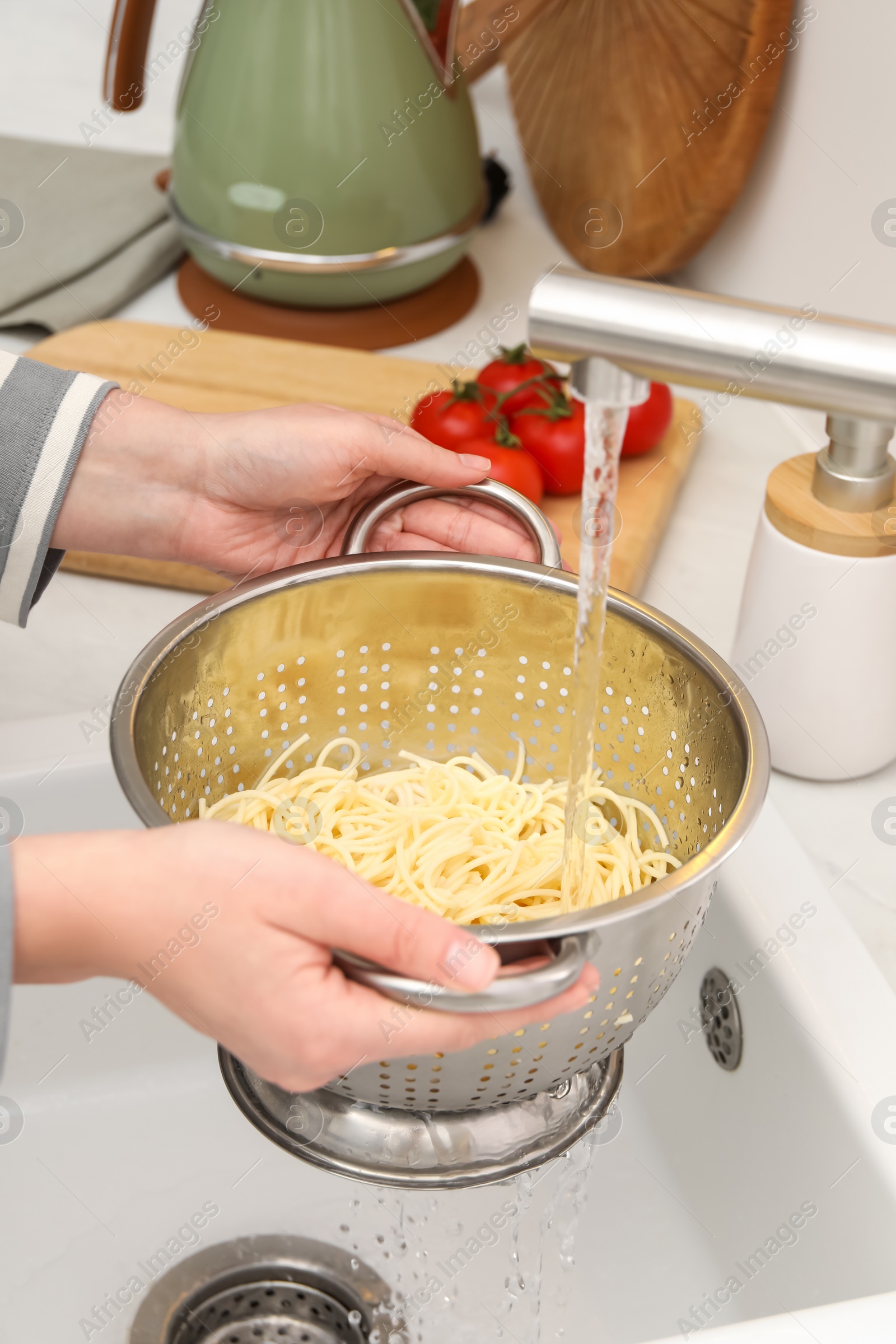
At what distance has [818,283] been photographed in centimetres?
118

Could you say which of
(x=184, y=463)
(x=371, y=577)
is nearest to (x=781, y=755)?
(x=371, y=577)

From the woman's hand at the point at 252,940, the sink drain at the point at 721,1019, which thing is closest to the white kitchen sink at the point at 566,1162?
the sink drain at the point at 721,1019

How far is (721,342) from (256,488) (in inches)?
18.7

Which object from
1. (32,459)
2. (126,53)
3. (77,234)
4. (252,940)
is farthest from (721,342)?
(77,234)

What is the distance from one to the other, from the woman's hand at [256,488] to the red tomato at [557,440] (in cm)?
27

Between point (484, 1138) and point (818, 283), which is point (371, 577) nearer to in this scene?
point (484, 1138)

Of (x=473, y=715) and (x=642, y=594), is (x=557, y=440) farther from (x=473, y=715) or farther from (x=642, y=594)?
(x=473, y=715)

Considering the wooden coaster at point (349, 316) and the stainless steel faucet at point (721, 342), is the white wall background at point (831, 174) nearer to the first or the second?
the wooden coaster at point (349, 316)

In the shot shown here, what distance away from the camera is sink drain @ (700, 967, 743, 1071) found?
2.55 feet

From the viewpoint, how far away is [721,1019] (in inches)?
31.3

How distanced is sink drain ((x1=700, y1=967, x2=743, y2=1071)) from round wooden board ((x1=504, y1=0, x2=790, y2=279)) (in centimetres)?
78

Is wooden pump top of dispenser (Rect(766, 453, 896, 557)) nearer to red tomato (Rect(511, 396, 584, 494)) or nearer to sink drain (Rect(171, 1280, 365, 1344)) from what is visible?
red tomato (Rect(511, 396, 584, 494))

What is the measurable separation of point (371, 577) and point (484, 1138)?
32 cm

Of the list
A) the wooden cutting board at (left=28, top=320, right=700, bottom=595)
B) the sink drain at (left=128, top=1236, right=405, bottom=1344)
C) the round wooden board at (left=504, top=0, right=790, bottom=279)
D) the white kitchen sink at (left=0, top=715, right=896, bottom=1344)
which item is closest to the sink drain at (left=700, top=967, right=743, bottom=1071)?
the white kitchen sink at (left=0, top=715, right=896, bottom=1344)
